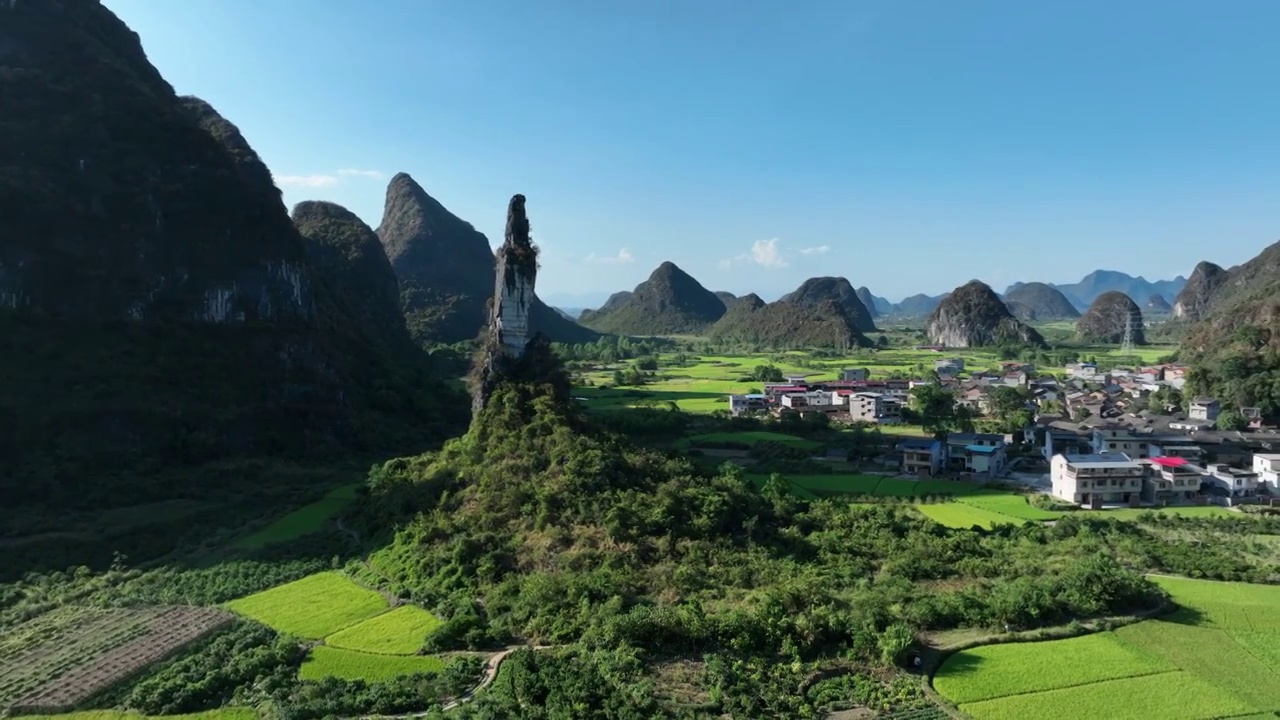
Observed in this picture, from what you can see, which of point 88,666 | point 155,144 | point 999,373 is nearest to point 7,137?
point 155,144

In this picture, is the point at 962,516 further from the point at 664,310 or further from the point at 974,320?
the point at 664,310

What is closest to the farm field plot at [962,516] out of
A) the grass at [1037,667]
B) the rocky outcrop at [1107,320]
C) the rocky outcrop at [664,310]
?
the grass at [1037,667]

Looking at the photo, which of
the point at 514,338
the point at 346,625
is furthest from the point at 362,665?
the point at 514,338

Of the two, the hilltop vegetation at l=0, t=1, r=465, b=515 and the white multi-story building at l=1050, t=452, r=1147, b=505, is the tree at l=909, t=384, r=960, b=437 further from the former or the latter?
the hilltop vegetation at l=0, t=1, r=465, b=515

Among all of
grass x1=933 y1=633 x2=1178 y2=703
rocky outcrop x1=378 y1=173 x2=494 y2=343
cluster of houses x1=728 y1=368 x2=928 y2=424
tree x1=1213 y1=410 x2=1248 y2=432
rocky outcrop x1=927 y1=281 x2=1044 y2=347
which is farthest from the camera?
rocky outcrop x1=927 y1=281 x2=1044 y2=347

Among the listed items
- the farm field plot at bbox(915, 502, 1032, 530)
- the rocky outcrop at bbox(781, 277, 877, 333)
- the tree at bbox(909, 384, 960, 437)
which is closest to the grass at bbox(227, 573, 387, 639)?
the farm field plot at bbox(915, 502, 1032, 530)

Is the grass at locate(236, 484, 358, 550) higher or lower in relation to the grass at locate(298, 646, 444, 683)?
higher

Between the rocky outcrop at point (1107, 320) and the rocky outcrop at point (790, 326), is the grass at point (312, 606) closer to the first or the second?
the rocky outcrop at point (790, 326)
